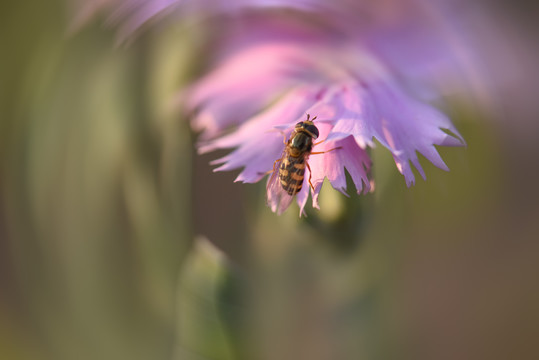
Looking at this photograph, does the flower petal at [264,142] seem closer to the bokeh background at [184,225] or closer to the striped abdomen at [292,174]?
the striped abdomen at [292,174]

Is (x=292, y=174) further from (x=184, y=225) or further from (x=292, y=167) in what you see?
(x=184, y=225)

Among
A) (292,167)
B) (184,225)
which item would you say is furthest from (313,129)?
(184,225)

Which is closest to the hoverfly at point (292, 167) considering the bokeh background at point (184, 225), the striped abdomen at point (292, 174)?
the striped abdomen at point (292, 174)

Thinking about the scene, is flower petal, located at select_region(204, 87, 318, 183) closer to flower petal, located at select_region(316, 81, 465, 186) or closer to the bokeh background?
flower petal, located at select_region(316, 81, 465, 186)

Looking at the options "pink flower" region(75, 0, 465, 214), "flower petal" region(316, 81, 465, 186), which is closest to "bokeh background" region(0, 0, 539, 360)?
"pink flower" region(75, 0, 465, 214)

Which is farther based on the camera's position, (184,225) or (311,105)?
(184,225)

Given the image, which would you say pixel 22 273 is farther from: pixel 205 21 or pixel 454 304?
pixel 454 304
